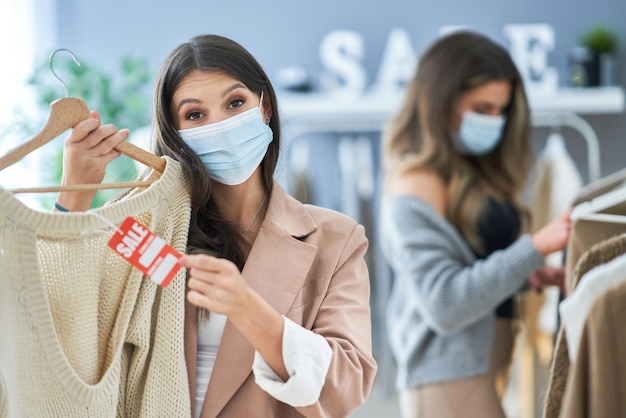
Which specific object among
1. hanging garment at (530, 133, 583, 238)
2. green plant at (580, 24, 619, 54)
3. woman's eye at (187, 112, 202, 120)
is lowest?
hanging garment at (530, 133, 583, 238)

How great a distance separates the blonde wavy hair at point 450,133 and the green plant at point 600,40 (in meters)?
1.29

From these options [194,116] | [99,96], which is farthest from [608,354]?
[99,96]

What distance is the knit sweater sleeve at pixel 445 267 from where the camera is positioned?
2191 millimetres

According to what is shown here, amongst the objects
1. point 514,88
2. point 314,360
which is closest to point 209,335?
point 314,360

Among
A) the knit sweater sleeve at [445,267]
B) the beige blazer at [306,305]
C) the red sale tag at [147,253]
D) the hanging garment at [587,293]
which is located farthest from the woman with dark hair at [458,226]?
the red sale tag at [147,253]

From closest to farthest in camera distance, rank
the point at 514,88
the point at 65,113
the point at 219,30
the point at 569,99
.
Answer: the point at 65,113 < the point at 514,88 < the point at 569,99 < the point at 219,30

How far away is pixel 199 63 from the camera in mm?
1352

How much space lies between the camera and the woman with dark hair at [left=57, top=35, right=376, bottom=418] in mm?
1342

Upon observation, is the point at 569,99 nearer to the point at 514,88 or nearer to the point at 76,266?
the point at 514,88

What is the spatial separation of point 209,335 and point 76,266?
0.25 metres

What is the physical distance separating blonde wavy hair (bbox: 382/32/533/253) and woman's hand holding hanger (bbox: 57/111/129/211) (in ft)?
3.75

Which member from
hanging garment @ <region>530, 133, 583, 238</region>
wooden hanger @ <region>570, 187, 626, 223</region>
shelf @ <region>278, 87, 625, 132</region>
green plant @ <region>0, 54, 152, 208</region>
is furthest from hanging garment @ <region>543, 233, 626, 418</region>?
shelf @ <region>278, 87, 625, 132</region>

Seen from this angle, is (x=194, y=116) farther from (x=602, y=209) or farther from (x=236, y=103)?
(x=602, y=209)

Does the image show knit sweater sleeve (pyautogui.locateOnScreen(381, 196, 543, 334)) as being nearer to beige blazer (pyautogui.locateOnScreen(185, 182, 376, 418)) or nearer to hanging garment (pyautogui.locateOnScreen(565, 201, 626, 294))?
hanging garment (pyautogui.locateOnScreen(565, 201, 626, 294))
